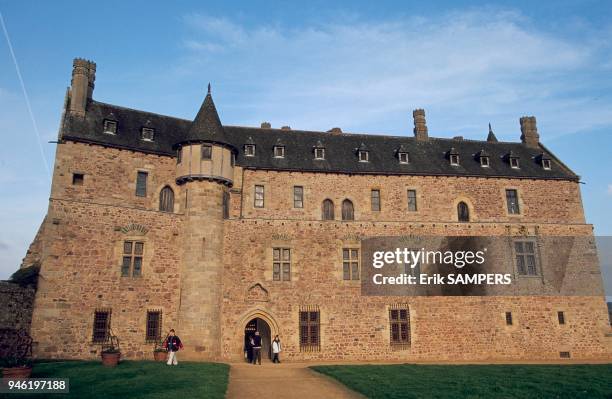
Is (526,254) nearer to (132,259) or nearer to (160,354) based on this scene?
(160,354)

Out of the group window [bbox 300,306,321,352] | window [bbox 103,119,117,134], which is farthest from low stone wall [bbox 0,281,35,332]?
window [bbox 300,306,321,352]

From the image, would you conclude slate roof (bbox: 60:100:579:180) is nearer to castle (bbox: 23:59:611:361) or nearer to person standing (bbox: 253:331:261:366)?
castle (bbox: 23:59:611:361)

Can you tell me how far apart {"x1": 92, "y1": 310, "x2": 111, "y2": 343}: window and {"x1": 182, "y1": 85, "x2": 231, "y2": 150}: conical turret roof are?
9.51 meters

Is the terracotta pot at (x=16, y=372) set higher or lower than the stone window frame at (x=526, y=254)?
lower

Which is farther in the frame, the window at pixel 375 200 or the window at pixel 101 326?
the window at pixel 375 200

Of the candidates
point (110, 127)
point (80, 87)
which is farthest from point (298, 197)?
point (80, 87)

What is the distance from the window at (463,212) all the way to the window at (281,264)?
10.6 m

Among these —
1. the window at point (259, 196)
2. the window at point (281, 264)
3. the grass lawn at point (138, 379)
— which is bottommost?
the grass lawn at point (138, 379)

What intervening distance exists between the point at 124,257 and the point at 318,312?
10.4 meters

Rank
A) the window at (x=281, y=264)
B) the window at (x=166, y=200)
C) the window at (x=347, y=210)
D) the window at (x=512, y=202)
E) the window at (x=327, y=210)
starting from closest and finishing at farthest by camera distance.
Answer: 1. the window at (x=166, y=200)
2. the window at (x=281, y=264)
3. the window at (x=327, y=210)
4. the window at (x=347, y=210)
5. the window at (x=512, y=202)

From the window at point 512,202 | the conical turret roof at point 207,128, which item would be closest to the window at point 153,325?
the conical turret roof at point 207,128

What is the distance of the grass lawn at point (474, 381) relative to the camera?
1191 cm

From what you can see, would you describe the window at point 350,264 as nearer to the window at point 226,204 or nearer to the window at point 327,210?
the window at point 327,210

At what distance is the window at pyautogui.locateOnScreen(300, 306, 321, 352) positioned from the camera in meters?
22.9
